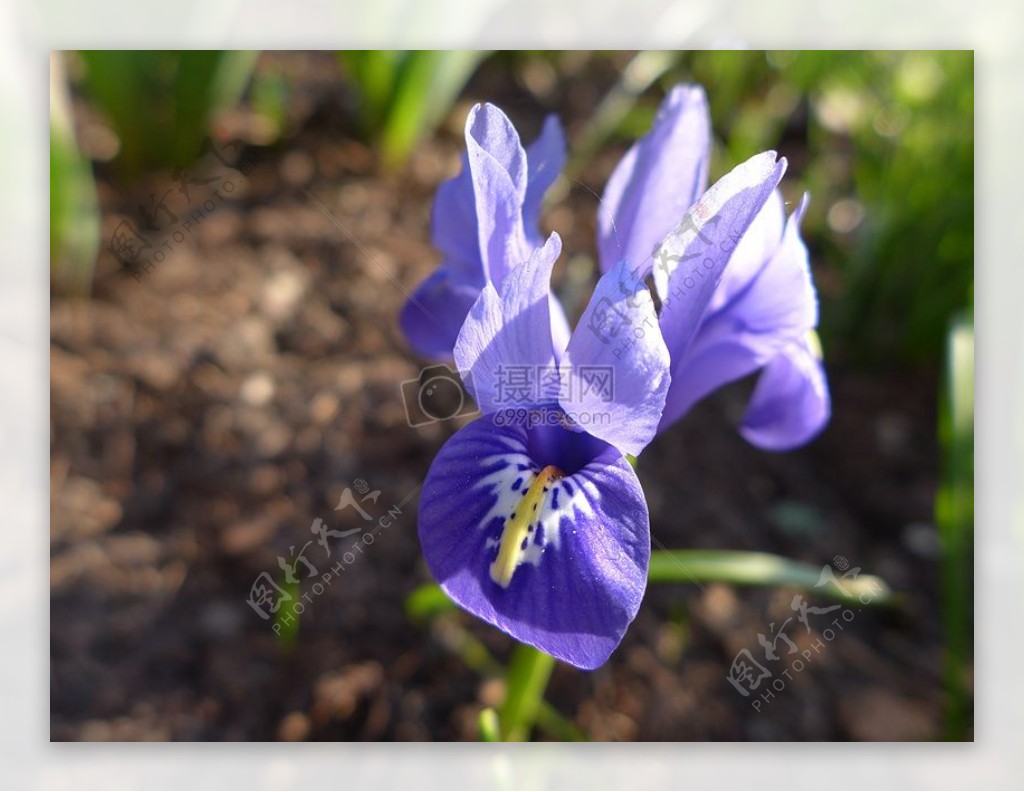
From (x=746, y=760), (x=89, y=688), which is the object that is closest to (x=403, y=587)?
(x=89, y=688)

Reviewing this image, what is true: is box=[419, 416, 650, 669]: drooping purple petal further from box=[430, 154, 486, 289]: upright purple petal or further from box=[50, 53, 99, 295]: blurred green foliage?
box=[50, 53, 99, 295]: blurred green foliage

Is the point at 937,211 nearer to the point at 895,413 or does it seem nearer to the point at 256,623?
the point at 895,413

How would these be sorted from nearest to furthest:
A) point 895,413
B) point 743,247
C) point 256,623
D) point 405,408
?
1. point 743,247
2. point 256,623
3. point 405,408
4. point 895,413

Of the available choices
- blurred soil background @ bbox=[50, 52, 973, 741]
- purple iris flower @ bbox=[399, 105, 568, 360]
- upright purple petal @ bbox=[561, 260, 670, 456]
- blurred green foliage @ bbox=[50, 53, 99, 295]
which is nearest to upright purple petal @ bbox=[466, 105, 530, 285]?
purple iris flower @ bbox=[399, 105, 568, 360]

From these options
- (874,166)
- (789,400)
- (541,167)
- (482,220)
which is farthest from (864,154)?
(482,220)

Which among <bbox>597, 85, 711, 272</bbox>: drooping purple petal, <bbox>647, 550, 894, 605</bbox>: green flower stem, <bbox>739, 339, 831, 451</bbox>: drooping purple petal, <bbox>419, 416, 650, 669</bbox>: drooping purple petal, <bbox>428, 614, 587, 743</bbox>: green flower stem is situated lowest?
<bbox>428, 614, 587, 743</bbox>: green flower stem
